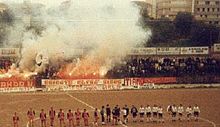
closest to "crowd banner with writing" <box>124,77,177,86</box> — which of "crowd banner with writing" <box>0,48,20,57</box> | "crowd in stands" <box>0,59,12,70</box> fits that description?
"crowd banner with writing" <box>0,48,20,57</box>

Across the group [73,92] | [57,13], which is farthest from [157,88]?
[57,13]

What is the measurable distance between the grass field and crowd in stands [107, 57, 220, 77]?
1.58 m

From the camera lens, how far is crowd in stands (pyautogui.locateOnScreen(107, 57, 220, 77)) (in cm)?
3117

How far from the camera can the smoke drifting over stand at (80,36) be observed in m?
30.2

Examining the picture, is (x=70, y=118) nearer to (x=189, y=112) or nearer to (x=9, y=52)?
(x=189, y=112)

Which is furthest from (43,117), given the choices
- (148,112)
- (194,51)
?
(194,51)

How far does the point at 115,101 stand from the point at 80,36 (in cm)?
680

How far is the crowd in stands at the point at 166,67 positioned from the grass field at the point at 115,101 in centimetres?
158

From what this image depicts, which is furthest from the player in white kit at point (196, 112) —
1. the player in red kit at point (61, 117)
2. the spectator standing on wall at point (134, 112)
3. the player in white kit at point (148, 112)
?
the player in red kit at point (61, 117)

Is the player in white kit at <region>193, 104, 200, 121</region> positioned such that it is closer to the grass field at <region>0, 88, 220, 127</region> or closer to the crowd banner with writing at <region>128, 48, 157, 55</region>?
the grass field at <region>0, 88, 220, 127</region>

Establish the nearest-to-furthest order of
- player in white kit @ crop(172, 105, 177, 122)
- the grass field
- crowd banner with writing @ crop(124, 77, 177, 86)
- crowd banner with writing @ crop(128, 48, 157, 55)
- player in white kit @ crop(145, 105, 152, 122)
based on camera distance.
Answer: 1. player in white kit @ crop(145, 105, 152, 122)
2. player in white kit @ crop(172, 105, 177, 122)
3. the grass field
4. crowd banner with writing @ crop(124, 77, 177, 86)
5. crowd banner with writing @ crop(128, 48, 157, 55)

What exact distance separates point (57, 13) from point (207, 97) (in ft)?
36.2

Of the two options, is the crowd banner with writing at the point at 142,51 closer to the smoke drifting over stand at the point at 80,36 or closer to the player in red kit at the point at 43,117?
the smoke drifting over stand at the point at 80,36

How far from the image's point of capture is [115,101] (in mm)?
25312
